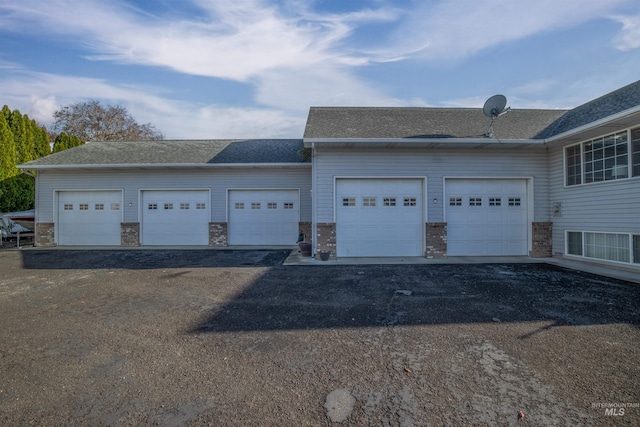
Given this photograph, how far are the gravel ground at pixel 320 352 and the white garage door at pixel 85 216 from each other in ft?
23.1

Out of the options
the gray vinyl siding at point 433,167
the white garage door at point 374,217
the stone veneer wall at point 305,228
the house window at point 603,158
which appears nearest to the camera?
the house window at point 603,158

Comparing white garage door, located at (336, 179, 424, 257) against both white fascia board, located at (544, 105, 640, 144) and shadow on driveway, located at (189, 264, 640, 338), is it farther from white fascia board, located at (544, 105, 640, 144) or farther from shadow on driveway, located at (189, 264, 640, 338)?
white fascia board, located at (544, 105, 640, 144)

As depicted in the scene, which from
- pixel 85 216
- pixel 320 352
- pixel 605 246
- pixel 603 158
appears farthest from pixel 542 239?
pixel 85 216

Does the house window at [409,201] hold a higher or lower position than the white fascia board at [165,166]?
lower

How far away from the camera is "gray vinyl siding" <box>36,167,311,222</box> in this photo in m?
13.2

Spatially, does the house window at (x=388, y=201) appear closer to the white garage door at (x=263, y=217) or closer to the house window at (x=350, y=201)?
the house window at (x=350, y=201)

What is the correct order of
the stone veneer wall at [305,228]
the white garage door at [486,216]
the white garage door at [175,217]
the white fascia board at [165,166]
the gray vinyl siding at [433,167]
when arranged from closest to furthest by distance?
the gray vinyl siding at [433,167] < the white garage door at [486,216] < the white fascia board at [165,166] < the stone veneer wall at [305,228] < the white garage door at [175,217]

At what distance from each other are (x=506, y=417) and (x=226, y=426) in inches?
84.2

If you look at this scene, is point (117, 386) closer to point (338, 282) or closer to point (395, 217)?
point (338, 282)

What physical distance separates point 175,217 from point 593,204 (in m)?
14.7

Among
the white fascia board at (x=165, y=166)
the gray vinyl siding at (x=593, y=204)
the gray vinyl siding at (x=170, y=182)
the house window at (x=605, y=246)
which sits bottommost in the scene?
the house window at (x=605, y=246)

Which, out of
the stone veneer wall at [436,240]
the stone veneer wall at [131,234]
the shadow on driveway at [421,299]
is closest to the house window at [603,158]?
the shadow on driveway at [421,299]

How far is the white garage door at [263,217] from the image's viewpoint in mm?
13234

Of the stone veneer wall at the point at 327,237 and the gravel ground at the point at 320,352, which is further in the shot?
the stone veneer wall at the point at 327,237
